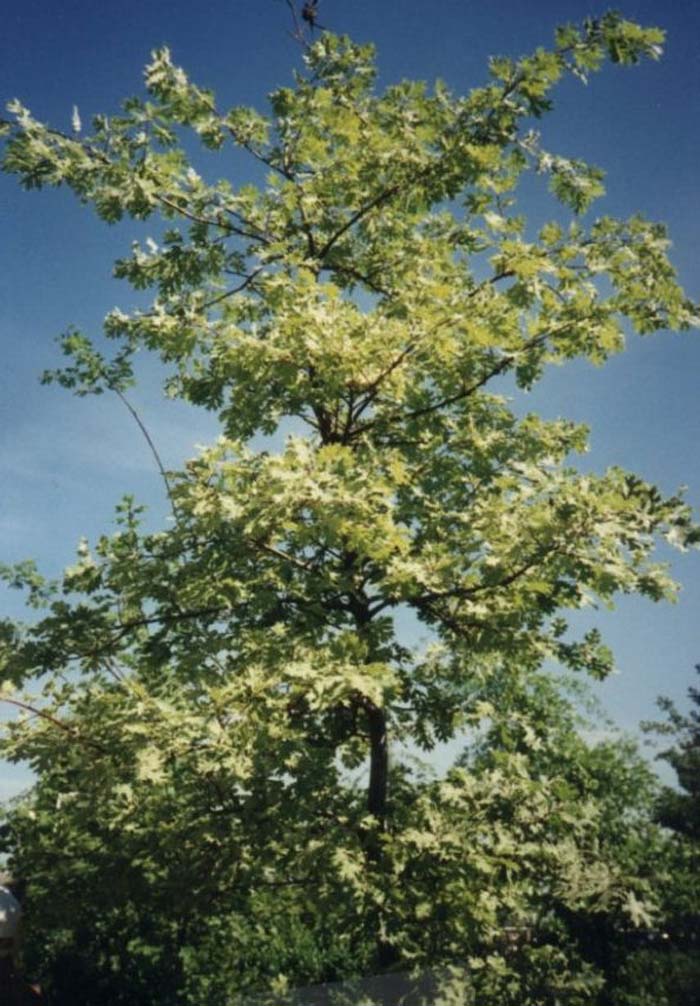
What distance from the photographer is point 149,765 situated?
16.0 feet

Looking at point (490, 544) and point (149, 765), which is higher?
point (490, 544)

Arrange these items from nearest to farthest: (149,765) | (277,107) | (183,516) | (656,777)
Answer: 1. (149,765)
2. (183,516)
3. (277,107)
4. (656,777)

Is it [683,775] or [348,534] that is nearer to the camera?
[348,534]

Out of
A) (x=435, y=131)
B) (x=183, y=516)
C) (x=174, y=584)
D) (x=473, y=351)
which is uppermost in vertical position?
(x=435, y=131)

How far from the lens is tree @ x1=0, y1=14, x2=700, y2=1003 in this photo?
5445mm

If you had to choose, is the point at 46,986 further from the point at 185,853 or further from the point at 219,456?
the point at 219,456

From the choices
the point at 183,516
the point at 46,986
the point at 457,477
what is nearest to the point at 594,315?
the point at 457,477

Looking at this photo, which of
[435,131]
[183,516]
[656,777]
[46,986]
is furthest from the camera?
[656,777]

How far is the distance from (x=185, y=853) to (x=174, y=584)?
9.20 feet

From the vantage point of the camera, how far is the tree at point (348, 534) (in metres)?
5.45

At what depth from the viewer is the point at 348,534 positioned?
5.43m

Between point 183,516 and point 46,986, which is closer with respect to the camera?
point 183,516

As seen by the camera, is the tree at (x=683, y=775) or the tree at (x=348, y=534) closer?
the tree at (x=348, y=534)

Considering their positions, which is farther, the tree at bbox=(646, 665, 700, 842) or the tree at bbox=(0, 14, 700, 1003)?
the tree at bbox=(646, 665, 700, 842)
